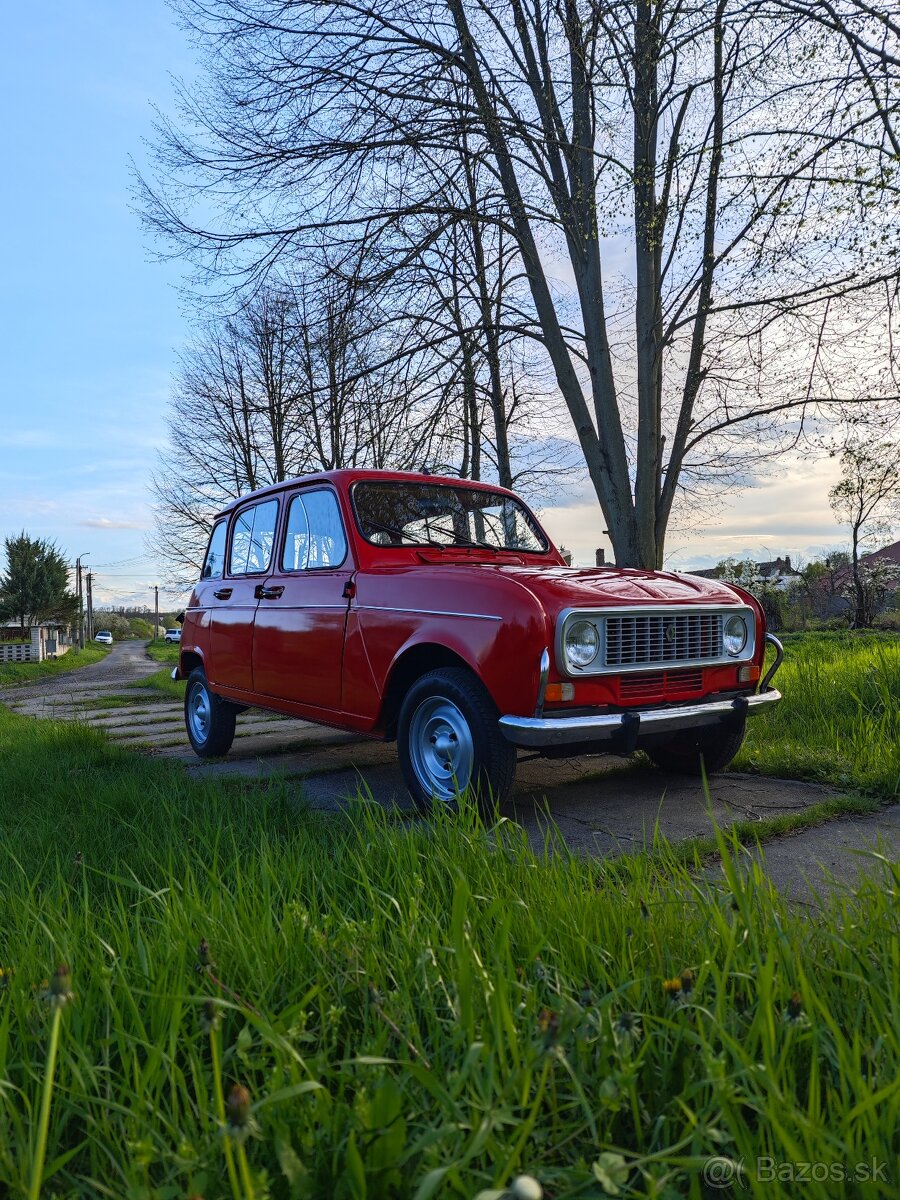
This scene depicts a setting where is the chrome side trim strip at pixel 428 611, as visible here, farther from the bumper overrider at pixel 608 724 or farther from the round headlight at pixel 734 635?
the round headlight at pixel 734 635

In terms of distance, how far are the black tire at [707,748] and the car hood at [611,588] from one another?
0.71 meters

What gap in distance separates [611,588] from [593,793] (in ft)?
3.82

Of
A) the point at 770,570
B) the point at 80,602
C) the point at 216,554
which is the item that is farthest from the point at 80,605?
the point at 216,554

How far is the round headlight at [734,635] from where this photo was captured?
4051mm

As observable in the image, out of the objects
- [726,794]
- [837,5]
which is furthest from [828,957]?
[837,5]

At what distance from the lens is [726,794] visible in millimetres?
3914

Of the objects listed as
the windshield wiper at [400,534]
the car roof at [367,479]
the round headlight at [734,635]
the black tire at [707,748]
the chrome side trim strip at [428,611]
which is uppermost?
the car roof at [367,479]

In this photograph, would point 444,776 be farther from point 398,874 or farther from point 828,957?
point 828,957

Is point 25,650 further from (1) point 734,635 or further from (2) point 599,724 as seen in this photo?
(2) point 599,724

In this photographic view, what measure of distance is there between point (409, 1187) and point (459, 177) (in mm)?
9104

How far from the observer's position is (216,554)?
6.29m

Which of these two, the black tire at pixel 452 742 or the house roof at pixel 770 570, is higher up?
the house roof at pixel 770 570
